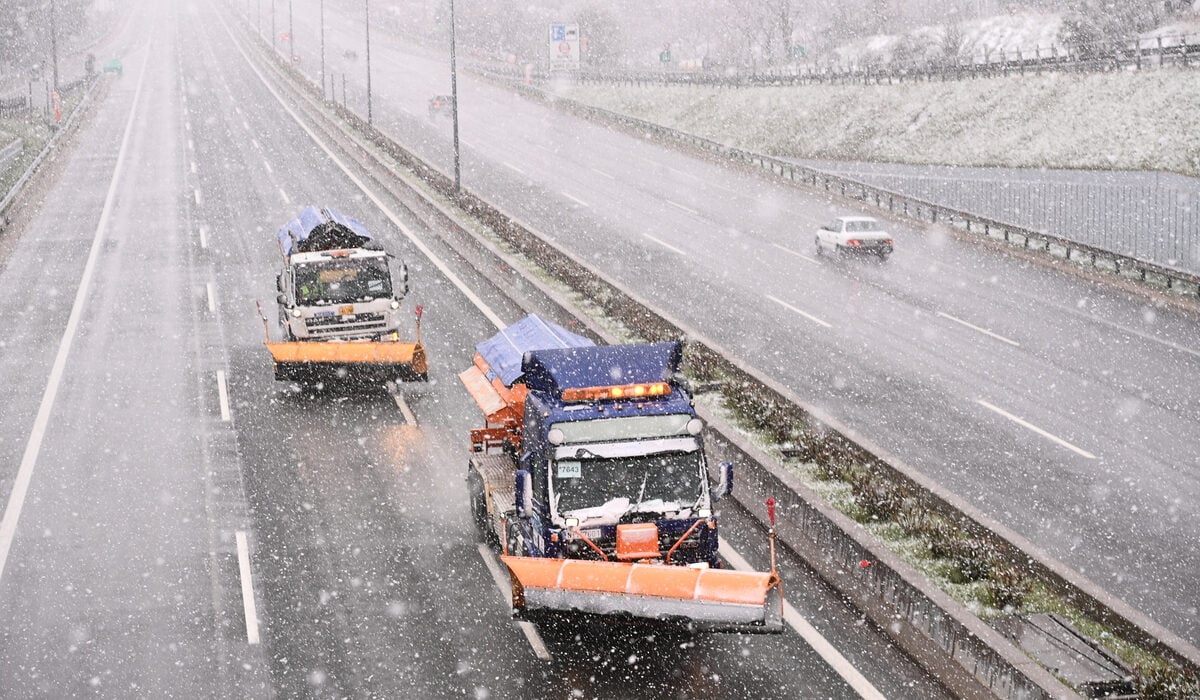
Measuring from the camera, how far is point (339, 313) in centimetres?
2448

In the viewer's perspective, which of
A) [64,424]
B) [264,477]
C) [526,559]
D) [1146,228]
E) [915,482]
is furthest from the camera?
[1146,228]

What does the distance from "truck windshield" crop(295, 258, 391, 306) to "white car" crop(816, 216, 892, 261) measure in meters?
19.6

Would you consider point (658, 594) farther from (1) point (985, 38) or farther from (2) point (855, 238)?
(1) point (985, 38)

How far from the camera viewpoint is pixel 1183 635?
47.0ft

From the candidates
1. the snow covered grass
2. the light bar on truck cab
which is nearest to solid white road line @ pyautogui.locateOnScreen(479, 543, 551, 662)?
the light bar on truck cab

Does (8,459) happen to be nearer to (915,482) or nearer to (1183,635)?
(915,482)

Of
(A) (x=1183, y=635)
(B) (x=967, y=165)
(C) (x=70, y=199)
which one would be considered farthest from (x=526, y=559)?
(B) (x=967, y=165)

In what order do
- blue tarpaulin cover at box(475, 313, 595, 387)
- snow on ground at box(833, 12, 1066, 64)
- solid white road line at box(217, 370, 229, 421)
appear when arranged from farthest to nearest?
snow on ground at box(833, 12, 1066, 64) → solid white road line at box(217, 370, 229, 421) → blue tarpaulin cover at box(475, 313, 595, 387)

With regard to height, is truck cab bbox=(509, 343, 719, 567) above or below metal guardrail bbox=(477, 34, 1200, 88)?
below

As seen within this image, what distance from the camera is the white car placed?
40219 mm

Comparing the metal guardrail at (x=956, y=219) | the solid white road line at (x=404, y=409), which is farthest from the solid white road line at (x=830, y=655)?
the metal guardrail at (x=956, y=219)

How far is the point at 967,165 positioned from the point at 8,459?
4501 centimetres

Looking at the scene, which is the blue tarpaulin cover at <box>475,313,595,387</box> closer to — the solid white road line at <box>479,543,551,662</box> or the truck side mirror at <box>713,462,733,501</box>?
the solid white road line at <box>479,543,551,662</box>

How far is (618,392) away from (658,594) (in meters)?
2.29
